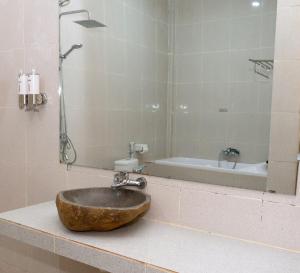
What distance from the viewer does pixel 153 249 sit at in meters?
1.18

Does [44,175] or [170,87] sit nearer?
[170,87]

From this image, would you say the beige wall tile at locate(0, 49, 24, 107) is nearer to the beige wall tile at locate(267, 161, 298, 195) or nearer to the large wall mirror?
the large wall mirror

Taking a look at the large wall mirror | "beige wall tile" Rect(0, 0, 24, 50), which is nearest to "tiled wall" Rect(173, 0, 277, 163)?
the large wall mirror

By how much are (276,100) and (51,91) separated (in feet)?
3.85

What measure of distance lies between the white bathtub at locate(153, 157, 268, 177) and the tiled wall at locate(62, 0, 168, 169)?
259 mm

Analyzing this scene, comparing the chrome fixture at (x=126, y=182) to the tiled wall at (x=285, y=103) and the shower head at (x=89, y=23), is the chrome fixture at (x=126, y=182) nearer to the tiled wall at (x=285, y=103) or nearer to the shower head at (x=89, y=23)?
the tiled wall at (x=285, y=103)

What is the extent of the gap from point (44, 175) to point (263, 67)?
1.30 meters

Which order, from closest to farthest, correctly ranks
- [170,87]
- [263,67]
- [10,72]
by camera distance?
1. [263,67]
2. [170,87]
3. [10,72]

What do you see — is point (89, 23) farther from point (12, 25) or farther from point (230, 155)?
point (230, 155)

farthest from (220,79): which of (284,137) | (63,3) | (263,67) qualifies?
(63,3)

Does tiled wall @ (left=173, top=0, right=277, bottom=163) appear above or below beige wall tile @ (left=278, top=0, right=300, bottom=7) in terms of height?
below

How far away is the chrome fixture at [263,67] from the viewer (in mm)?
1312

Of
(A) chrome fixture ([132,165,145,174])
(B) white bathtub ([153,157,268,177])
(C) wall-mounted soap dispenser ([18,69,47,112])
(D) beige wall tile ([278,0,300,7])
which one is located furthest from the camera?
(C) wall-mounted soap dispenser ([18,69,47,112])

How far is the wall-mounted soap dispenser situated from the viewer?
177 centimetres
